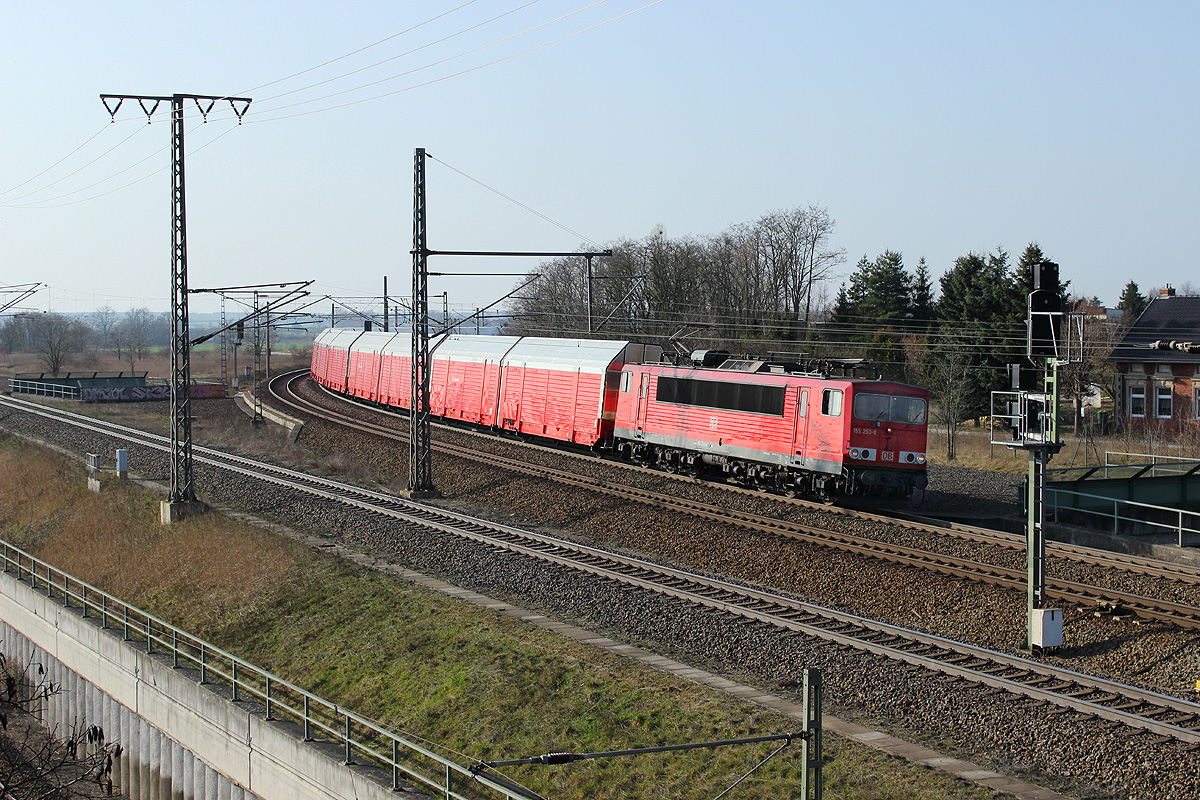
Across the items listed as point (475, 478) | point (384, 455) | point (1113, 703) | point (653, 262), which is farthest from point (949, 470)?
point (653, 262)

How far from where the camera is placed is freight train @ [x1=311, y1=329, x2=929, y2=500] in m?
22.3

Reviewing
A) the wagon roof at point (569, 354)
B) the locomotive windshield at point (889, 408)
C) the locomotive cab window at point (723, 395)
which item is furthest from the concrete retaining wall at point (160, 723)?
the wagon roof at point (569, 354)

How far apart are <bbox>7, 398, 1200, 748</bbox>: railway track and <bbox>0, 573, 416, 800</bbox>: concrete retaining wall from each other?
6141mm

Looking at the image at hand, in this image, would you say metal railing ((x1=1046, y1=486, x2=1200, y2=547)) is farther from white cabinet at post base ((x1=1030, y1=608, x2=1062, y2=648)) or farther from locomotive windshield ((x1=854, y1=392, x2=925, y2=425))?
white cabinet at post base ((x1=1030, y1=608, x2=1062, y2=648))

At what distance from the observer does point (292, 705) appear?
565 inches

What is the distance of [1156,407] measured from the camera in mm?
45375

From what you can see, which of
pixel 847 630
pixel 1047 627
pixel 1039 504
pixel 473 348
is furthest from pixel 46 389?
pixel 1047 627

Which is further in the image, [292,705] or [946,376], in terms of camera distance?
[946,376]

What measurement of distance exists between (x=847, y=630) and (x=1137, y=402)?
128 feet

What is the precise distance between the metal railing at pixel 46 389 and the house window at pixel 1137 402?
5669 cm

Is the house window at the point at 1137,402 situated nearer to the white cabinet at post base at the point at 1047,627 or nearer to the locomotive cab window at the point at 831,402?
the locomotive cab window at the point at 831,402

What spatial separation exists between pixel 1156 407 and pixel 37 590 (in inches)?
1764

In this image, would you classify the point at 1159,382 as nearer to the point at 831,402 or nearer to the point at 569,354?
the point at 569,354

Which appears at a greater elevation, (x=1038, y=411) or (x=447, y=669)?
(x=1038, y=411)
